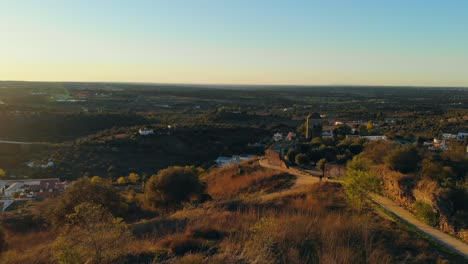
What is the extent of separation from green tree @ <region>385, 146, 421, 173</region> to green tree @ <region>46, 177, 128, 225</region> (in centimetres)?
1268

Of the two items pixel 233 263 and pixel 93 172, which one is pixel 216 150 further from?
pixel 233 263

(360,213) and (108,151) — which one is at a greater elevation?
(360,213)

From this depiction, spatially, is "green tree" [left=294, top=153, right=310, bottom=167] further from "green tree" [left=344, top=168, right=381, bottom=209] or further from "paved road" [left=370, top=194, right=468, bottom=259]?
"green tree" [left=344, top=168, right=381, bottom=209]

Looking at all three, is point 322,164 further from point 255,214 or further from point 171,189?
point 255,214

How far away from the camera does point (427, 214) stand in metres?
11.8

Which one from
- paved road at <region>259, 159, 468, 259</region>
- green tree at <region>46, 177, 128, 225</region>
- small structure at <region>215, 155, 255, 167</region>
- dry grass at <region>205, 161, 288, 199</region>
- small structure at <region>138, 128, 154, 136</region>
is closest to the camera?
paved road at <region>259, 159, 468, 259</region>

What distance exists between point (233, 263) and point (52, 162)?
39093 mm

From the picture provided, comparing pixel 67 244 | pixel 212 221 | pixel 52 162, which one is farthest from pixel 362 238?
pixel 52 162

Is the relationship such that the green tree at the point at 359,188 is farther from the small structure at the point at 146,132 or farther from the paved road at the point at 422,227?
the small structure at the point at 146,132

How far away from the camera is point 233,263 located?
714 centimetres

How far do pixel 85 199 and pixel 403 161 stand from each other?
46.9 ft

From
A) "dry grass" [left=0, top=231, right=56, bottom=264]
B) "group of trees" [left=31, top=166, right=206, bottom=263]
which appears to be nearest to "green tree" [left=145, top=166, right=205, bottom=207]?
"group of trees" [left=31, top=166, right=206, bottom=263]

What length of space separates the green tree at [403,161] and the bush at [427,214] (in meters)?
3.67

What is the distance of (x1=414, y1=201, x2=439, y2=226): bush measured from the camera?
11.6 meters
